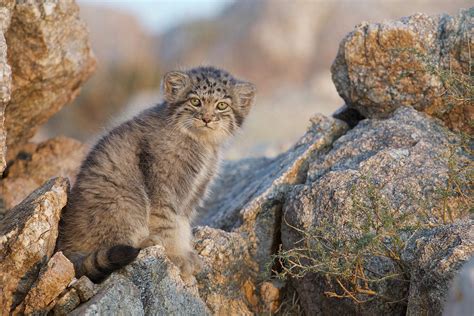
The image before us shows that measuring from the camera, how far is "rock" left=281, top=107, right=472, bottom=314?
13.6 ft

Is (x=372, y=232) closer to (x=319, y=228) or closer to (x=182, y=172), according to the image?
(x=319, y=228)

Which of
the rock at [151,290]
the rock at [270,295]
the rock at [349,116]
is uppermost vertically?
the rock at [349,116]

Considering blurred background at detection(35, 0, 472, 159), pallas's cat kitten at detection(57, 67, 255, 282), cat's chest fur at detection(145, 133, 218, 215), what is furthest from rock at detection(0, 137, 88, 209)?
blurred background at detection(35, 0, 472, 159)

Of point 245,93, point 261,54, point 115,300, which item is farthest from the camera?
point 261,54

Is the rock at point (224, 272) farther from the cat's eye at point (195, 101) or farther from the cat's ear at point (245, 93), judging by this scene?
the cat's ear at point (245, 93)

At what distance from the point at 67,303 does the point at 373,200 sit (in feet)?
6.73

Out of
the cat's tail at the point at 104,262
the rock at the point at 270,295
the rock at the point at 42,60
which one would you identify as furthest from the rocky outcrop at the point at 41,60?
the rock at the point at 270,295

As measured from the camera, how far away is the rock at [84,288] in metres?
3.86

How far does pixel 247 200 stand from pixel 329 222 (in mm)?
1221

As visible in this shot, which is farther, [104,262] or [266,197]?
[266,197]

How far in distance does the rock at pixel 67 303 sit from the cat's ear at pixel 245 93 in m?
2.39

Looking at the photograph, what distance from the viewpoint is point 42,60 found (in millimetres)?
5457

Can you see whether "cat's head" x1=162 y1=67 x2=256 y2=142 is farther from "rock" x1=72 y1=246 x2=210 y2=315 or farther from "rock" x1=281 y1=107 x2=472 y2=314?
"rock" x1=72 y1=246 x2=210 y2=315

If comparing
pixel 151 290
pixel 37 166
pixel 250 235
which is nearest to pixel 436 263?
pixel 151 290
